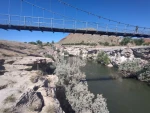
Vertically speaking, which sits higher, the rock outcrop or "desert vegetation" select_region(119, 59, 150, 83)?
the rock outcrop

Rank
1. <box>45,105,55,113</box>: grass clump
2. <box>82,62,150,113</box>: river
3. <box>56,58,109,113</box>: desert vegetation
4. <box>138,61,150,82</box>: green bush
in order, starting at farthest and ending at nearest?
<box>138,61,150,82</box>: green bush, <box>82,62,150,113</box>: river, <box>56,58,109,113</box>: desert vegetation, <box>45,105,55,113</box>: grass clump

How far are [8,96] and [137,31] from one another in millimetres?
26595

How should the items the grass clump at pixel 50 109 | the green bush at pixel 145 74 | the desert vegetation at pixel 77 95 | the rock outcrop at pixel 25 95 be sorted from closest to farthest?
1. the rock outcrop at pixel 25 95
2. the grass clump at pixel 50 109
3. the desert vegetation at pixel 77 95
4. the green bush at pixel 145 74

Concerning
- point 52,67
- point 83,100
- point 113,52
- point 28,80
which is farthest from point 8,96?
point 113,52

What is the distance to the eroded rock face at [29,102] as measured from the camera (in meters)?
7.21

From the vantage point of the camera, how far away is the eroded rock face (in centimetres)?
721

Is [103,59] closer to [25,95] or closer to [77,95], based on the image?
[77,95]

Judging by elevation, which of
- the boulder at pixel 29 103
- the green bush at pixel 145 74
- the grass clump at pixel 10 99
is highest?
the grass clump at pixel 10 99

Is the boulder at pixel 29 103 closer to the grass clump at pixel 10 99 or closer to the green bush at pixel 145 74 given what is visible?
the grass clump at pixel 10 99

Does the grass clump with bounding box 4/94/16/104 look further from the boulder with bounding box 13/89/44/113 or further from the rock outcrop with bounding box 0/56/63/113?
the boulder with bounding box 13/89/44/113

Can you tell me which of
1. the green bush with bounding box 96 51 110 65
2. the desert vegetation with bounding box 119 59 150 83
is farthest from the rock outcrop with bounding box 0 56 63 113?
the green bush with bounding box 96 51 110 65

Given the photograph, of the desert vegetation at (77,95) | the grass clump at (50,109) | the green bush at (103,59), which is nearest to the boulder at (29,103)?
the grass clump at (50,109)

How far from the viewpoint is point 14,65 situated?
49.3ft

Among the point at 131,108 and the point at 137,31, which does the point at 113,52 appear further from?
the point at 131,108
